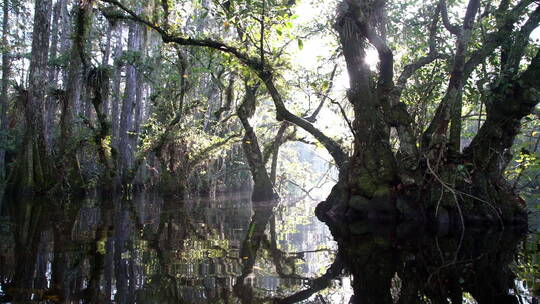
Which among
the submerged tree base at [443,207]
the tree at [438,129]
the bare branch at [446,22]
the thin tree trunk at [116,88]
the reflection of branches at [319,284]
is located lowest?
the reflection of branches at [319,284]

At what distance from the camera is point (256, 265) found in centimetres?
460

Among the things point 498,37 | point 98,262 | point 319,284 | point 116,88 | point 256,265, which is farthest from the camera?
point 116,88

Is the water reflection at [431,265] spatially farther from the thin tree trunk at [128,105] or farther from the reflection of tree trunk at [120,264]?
the thin tree trunk at [128,105]

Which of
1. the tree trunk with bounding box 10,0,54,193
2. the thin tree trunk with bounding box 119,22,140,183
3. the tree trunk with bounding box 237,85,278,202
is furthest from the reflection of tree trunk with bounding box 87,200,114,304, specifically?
the thin tree trunk with bounding box 119,22,140,183

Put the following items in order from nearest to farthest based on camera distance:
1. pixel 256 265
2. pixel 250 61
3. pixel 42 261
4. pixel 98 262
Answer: pixel 42 261 → pixel 98 262 → pixel 256 265 → pixel 250 61

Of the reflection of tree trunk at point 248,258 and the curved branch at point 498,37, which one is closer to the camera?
the reflection of tree trunk at point 248,258

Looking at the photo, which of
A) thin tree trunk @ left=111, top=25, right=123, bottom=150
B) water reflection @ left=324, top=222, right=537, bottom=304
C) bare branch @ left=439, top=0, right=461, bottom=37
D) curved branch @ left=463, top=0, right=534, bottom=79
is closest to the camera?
water reflection @ left=324, top=222, right=537, bottom=304

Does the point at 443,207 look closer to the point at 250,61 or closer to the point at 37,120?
the point at 250,61

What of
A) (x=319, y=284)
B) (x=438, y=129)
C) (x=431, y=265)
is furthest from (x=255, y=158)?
(x=319, y=284)

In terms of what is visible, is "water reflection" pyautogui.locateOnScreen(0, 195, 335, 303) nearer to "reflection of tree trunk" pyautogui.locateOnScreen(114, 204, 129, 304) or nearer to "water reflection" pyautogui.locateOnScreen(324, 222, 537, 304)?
"reflection of tree trunk" pyautogui.locateOnScreen(114, 204, 129, 304)

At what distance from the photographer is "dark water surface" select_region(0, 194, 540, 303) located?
10.8 feet

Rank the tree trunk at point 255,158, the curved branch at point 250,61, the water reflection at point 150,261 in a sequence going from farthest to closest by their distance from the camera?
the tree trunk at point 255,158
the curved branch at point 250,61
the water reflection at point 150,261

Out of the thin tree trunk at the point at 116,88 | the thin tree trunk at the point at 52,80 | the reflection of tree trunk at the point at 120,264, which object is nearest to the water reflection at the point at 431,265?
the reflection of tree trunk at the point at 120,264

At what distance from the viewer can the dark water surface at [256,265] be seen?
3.30 metres
